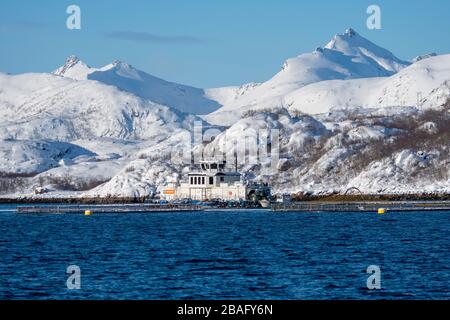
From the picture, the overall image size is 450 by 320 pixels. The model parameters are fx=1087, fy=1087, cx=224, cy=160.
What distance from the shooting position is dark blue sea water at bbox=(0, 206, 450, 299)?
217 ft

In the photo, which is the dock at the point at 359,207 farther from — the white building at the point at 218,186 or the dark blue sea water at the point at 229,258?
the dark blue sea water at the point at 229,258

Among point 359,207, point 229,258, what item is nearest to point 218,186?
point 359,207

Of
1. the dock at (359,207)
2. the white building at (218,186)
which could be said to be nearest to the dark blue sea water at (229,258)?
the dock at (359,207)

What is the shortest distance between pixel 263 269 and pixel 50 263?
1808cm

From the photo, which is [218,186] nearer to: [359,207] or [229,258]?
[359,207]

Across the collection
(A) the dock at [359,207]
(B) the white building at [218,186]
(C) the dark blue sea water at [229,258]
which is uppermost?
(B) the white building at [218,186]

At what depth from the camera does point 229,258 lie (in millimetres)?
88062

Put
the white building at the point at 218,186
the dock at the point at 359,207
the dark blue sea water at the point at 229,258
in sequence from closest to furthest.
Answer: the dark blue sea water at the point at 229,258 → the dock at the point at 359,207 → the white building at the point at 218,186

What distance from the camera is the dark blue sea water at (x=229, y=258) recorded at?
6606 centimetres
